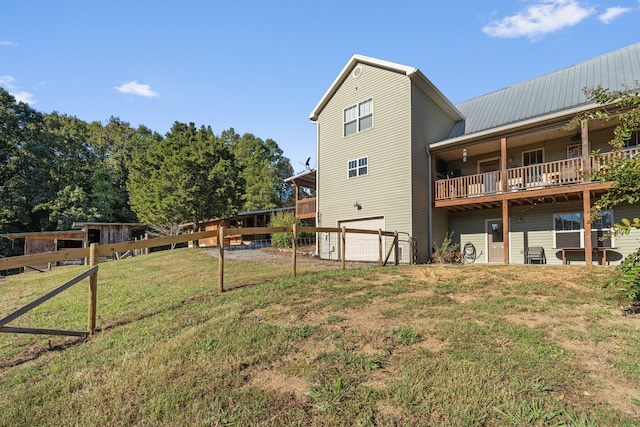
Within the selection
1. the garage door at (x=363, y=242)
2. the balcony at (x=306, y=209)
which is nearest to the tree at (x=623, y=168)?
the garage door at (x=363, y=242)

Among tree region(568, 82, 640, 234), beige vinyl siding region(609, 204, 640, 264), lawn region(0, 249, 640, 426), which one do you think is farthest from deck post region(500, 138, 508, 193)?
tree region(568, 82, 640, 234)

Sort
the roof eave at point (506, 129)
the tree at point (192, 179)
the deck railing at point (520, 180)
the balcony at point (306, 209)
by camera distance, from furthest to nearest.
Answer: the tree at point (192, 179), the balcony at point (306, 209), the deck railing at point (520, 180), the roof eave at point (506, 129)

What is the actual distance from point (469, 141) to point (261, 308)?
11093 millimetres

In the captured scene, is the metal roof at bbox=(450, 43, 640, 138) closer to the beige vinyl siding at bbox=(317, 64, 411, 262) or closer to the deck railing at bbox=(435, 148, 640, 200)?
the deck railing at bbox=(435, 148, 640, 200)

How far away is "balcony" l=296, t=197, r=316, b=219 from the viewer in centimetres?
1814

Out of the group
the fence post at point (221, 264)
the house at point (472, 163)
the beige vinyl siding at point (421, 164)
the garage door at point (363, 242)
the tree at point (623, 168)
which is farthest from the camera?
the garage door at point (363, 242)

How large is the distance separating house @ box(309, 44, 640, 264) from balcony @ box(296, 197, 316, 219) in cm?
205

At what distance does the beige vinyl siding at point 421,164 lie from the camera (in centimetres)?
1276

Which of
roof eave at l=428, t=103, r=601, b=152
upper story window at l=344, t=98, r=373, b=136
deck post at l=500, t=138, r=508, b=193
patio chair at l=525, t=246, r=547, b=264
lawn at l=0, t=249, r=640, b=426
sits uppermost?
upper story window at l=344, t=98, r=373, b=136

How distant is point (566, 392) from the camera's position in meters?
A: 2.91

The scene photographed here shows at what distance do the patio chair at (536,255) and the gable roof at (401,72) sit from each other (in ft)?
23.5

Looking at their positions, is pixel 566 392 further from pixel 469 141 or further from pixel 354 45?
pixel 354 45

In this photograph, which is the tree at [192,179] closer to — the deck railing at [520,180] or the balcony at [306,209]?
the balcony at [306,209]

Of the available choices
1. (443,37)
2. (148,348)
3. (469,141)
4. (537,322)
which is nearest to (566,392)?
(537,322)
